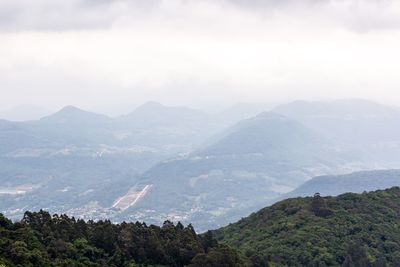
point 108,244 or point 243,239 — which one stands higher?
point 108,244

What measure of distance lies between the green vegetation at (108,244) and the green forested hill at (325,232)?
20.2ft

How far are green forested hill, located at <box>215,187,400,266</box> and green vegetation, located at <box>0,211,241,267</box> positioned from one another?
6.16 metres

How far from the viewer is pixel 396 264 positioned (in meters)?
51.5

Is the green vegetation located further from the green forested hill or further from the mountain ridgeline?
the green forested hill

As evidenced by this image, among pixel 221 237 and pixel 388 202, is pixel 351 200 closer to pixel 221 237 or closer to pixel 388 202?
pixel 388 202

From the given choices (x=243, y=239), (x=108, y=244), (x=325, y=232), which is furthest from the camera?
(x=243, y=239)

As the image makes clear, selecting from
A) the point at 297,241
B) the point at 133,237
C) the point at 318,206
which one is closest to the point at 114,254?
the point at 133,237

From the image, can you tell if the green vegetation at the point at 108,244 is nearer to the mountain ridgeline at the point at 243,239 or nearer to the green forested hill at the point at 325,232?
the mountain ridgeline at the point at 243,239

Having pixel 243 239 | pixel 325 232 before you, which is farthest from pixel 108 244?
pixel 243 239

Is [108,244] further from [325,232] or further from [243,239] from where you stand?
[243,239]

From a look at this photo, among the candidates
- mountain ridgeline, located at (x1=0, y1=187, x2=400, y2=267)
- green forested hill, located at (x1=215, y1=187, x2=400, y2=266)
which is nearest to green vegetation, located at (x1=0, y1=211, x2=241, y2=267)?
mountain ridgeline, located at (x1=0, y1=187, x2=400, y2=267)

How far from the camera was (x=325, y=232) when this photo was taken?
5688cm

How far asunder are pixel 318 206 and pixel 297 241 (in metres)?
10.1

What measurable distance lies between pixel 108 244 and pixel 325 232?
76.2ft
